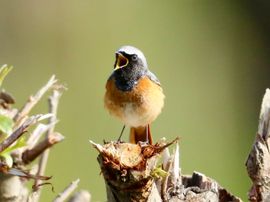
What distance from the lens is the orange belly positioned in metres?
2.53

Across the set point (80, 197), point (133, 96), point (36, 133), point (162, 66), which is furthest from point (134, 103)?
point (162, 66)

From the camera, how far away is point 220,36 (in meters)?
5.52

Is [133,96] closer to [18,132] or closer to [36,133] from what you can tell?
[36,133]

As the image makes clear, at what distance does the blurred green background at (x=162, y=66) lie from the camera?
4680mm

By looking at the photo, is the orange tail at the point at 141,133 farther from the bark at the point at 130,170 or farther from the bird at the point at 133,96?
the bark at the point at 130,170

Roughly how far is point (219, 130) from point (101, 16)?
0.98 m

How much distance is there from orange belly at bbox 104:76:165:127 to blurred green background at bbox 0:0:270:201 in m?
1.77

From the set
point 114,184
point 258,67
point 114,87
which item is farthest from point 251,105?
point 114,184

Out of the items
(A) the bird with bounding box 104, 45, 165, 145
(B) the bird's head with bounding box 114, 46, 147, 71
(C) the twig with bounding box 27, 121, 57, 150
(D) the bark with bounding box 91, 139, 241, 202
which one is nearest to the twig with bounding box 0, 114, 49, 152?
(D) the bark with bounding box 91, 139, 241, 202

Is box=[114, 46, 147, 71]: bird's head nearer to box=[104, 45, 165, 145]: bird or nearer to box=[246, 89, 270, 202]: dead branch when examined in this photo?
box=[104, 45, 165, 145]: bird

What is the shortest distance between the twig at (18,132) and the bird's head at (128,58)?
0.79 metres

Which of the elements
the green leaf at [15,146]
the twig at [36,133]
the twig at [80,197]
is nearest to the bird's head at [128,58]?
the twig at [36,133]

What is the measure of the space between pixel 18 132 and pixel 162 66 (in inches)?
143

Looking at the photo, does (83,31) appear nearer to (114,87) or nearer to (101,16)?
(101,16)
